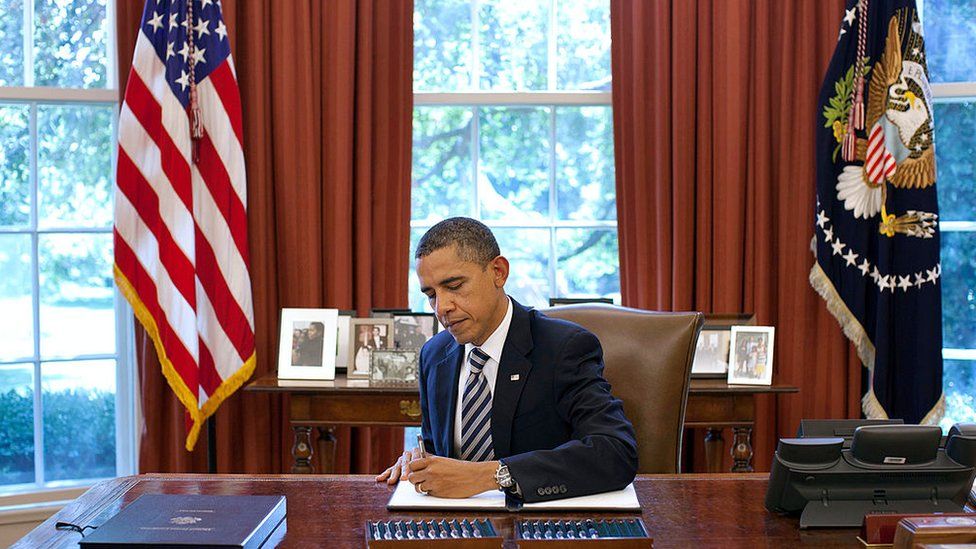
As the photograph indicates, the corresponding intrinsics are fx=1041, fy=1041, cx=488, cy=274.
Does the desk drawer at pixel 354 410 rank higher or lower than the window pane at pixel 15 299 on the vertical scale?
lower

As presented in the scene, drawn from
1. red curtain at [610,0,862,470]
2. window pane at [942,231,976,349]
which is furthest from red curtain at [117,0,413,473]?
window pane at [942,231,976,349]

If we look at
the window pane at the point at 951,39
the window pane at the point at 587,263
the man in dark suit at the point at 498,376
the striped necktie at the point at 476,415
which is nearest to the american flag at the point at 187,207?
the window pane at the point at 587,263

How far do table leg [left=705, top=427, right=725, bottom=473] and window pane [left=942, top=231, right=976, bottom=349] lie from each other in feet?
3.85

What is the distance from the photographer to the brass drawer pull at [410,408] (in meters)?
3.45

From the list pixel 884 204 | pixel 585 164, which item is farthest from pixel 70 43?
pixel 884 204

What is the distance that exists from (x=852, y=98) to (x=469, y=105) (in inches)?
58.3

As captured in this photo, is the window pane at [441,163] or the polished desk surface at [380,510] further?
the window pane at [441,163]

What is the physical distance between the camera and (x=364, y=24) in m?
3.96

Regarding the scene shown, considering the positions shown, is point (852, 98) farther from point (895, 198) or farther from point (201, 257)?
point (201, 257)

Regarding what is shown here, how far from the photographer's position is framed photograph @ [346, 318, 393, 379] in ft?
12.0

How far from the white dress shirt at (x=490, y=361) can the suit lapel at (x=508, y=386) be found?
0.7 inches

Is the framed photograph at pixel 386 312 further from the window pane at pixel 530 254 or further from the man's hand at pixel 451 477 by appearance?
the man's hand at pixel 451 477

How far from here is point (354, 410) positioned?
349 cm

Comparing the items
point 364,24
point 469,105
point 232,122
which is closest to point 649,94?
point 469,105
